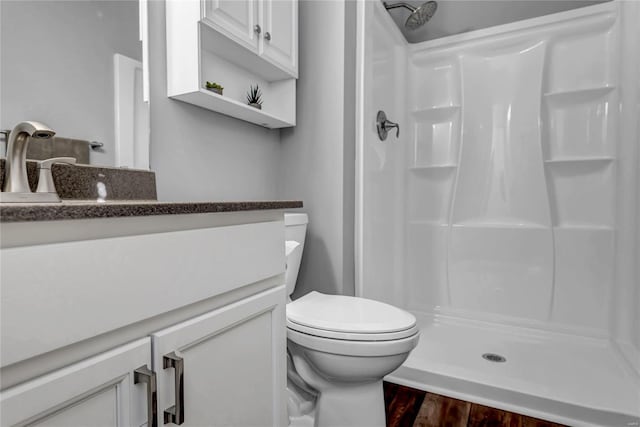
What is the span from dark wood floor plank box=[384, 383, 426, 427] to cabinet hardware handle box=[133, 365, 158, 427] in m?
1.04

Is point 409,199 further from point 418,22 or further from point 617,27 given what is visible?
point 617,27

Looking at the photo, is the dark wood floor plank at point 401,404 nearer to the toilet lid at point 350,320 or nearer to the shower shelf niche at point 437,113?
the toilet lid at point 350,320

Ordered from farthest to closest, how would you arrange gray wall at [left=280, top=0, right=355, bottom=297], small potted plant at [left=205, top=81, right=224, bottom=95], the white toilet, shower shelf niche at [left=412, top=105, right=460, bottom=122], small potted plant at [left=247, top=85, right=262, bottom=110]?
shower shelf niche at [left=412, top=105, right=460, bottom=122], gray wall at [left=280, top=0, right=355, bottom=297], small potted plant at [left=247, top=85, right=262, bottom=110], small potted plant at [left=205, top=81, right=224, bottom=95], the white toilet

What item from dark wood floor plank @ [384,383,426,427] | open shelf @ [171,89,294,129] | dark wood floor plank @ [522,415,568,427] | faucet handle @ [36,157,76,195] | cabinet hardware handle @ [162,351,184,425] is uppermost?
open shelf @ [171,89,294,129]

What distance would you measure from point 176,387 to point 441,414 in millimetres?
1162

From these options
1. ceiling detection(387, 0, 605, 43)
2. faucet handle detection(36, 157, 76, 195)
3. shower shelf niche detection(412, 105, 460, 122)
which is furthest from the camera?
shower shelf niche detection(412, 105, 460, 122)

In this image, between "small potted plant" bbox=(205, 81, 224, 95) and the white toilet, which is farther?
"small potted plant" bbox=(205, 81, 224, 95)

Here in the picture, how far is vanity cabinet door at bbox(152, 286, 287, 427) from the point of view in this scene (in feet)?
2.00

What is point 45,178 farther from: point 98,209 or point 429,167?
point 429,167

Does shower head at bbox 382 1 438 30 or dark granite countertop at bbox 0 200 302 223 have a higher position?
shower head at bbox 382 1 438 30

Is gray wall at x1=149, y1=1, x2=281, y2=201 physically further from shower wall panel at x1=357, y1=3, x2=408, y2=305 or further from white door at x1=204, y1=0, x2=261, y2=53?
shower wall panel at x1=357, y1=3, x2=408, y2=305

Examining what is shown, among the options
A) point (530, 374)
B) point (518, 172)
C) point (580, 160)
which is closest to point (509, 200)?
point (518, 172)

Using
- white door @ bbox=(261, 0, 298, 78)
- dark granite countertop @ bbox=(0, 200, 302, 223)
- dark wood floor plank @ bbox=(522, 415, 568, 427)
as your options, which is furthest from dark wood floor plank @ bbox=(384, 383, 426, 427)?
white door @ bbox=(261, 0, 298, 78)

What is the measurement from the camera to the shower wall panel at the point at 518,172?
1.94 m
